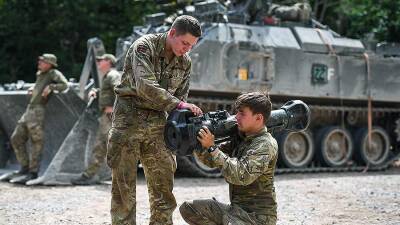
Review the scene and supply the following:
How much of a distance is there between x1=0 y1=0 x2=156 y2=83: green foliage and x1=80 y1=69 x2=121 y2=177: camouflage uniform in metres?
12.3

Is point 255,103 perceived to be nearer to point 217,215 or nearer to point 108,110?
point 217,215

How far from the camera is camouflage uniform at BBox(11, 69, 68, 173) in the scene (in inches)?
404

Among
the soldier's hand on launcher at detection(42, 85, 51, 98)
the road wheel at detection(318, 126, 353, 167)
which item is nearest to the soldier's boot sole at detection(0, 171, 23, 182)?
the soldier's hand on launcher at detection(42, 85, 51, 98)

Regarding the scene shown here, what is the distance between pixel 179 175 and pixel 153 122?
6.69 meters

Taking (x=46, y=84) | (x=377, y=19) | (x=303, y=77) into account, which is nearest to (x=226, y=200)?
(x=46, y=84)

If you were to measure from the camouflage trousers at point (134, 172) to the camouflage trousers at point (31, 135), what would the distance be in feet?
17.2

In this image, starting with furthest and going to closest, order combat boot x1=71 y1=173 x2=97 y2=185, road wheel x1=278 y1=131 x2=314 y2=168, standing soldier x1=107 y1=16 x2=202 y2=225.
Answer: road wheel x1=278 y1=131 x2=314 y2=168 → combat boot x1=71 y1=173 x2=97 y2=185 → standing soldier x1=107 y1=16 x2=202 y2=225

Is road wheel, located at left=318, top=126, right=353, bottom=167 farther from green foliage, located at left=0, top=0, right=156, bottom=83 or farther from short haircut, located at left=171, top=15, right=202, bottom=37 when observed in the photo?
green foliage, located at left=0, top=0, right=156, bottom=83

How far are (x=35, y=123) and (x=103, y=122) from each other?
111cm

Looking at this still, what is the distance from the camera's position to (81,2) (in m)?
22.2

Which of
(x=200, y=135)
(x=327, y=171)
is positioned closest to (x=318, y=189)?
(x=327, y=171)

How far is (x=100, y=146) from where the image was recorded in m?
9.81

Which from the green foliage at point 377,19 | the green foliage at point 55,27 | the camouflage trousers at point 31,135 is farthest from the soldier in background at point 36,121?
the green foliage at point 55,27

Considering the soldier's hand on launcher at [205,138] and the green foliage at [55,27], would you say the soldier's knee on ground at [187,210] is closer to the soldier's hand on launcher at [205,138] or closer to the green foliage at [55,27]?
the soldier's hand on launcher at [205,138]
